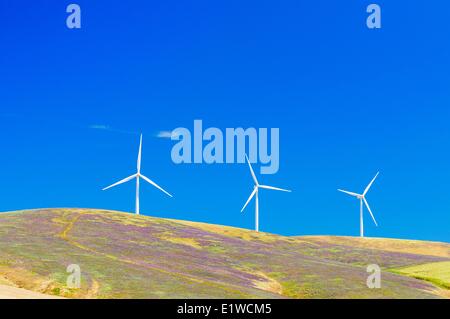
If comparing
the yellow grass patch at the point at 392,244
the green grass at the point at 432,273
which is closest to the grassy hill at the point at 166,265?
the green grass at the point at 432,273

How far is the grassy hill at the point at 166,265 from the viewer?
47.1 metres

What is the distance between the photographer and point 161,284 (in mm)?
48281

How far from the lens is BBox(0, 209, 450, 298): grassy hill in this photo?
154 feet

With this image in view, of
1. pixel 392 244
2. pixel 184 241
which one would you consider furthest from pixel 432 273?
pixel 392 244

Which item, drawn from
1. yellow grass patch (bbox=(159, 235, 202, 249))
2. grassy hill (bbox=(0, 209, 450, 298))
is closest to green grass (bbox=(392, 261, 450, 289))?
grassy hill (bbox=(0, 209, 450, 298))

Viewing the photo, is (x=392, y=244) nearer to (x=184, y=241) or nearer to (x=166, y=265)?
(x=184, y=241)

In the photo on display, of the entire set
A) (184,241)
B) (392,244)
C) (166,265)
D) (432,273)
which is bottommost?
(392,244)

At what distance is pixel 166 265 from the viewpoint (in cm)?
6034

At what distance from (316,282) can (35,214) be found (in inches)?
2282

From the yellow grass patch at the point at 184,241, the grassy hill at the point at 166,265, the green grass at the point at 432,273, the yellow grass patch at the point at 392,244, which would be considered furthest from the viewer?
the yellow grass patch at the point at 392,244

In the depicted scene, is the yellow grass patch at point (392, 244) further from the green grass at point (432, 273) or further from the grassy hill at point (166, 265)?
the green grass at point (432, 273)

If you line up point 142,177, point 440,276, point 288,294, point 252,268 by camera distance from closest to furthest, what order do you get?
point 288,294 < point 252,268 < point 440,276 < point 142,177
